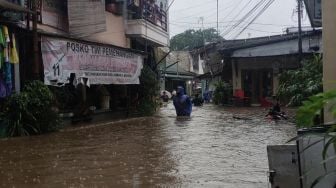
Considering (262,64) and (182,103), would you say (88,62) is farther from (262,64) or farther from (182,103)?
(262,64)

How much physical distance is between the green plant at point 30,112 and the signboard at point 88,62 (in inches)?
29.2

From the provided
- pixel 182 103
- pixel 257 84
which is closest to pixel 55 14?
pixel 182 103

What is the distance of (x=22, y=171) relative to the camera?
329 inches

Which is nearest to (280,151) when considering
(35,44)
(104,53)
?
(35,44)

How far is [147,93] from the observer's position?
22281mm

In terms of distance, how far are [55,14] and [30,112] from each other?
14.8ft

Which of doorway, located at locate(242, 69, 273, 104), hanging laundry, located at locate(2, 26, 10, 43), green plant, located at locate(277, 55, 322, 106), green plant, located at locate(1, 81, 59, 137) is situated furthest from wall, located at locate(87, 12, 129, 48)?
doorway, located at locate(242, 69, 273, 104)

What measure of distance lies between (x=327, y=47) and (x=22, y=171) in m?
5.17

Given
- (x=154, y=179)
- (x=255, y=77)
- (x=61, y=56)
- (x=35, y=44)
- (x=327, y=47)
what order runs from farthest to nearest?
(x=255, y=77) < (x=61, y=56) < (x=35, y=44) < (x=154, y=179) < (x=327, y=47)

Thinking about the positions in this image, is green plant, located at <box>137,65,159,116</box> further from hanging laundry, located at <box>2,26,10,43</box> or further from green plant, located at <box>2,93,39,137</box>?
hanging laundry, located at <box>2,26,10,43</box>

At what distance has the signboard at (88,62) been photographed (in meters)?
14.5

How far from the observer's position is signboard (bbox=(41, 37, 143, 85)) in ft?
47.6

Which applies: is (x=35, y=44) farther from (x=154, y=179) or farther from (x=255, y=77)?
(x=255, y=77)

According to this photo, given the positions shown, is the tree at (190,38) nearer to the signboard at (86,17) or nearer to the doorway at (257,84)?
the doorway at (257,84)
